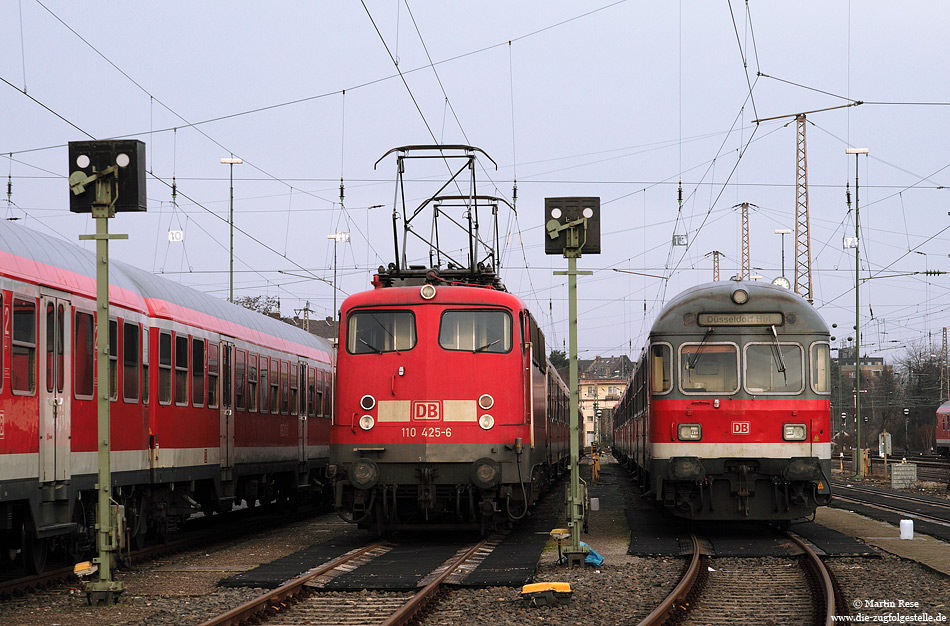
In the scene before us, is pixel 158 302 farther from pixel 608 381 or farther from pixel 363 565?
pixel 608 381

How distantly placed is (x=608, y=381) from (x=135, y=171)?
129m

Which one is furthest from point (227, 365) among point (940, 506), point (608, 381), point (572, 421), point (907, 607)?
point (608, 381)

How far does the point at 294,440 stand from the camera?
2219 centimetres

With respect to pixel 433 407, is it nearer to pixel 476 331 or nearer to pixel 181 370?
pixel 476 331

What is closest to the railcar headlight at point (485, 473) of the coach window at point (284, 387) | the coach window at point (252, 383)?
the coach window at point (252, 383)

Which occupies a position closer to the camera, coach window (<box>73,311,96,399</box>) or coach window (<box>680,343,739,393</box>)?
coach window (<box>73,311,96,399</box>)

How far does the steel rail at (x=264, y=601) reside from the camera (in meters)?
9.05

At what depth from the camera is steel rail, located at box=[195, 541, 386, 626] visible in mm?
9047

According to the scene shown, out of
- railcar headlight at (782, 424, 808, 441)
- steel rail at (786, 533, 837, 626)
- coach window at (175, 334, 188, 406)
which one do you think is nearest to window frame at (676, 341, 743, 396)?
railcar headlight at (782, 424, 808, 441)

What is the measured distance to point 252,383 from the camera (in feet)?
63.5

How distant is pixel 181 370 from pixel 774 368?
809 centimetres

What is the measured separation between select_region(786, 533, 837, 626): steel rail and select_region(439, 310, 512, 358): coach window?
4.50 m

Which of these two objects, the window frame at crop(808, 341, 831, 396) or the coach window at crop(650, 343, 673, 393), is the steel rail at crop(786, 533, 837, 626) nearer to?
the window frame at crop(808, 341, 831, 396)

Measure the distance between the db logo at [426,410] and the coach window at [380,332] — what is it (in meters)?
0.80
